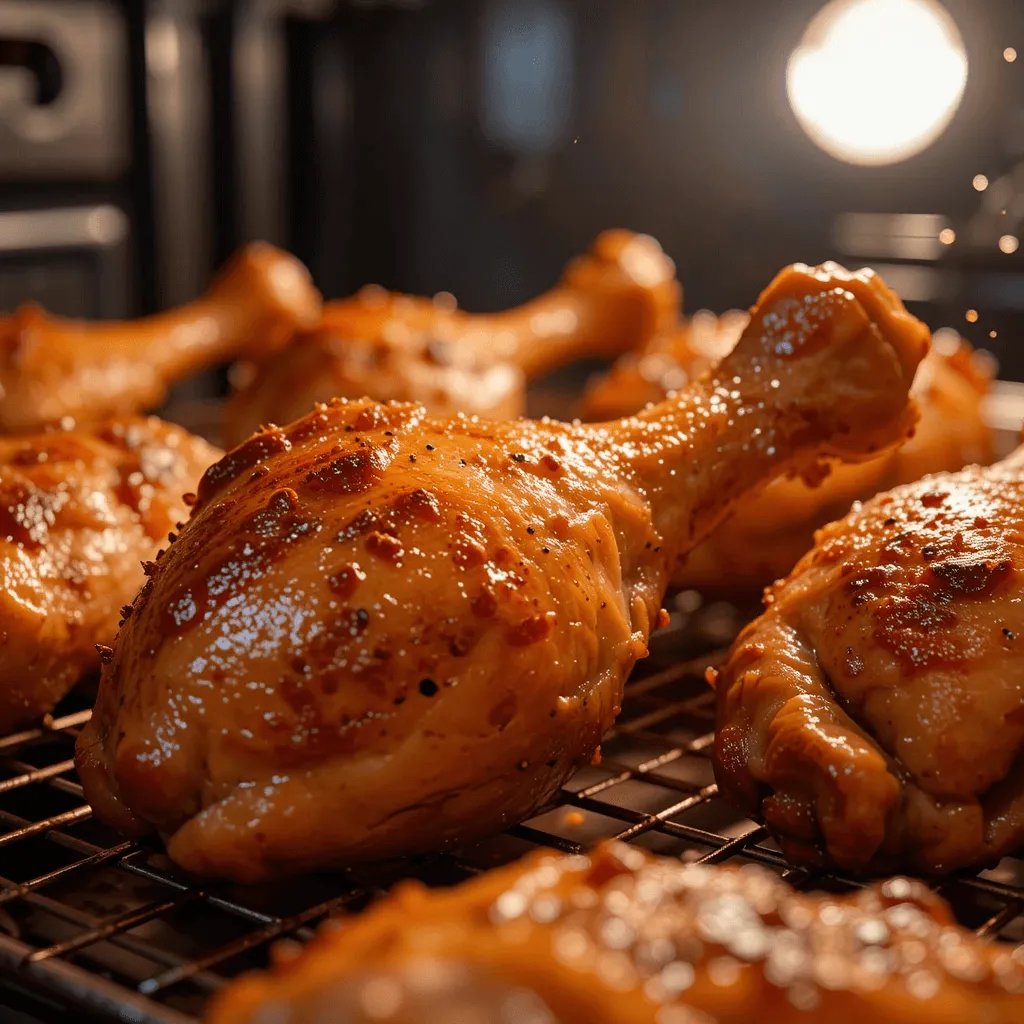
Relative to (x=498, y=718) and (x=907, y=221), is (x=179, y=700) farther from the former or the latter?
(x=907, y=221)

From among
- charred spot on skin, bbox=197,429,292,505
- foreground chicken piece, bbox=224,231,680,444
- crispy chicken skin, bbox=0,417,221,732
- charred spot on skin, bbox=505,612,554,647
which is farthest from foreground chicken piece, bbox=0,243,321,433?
charred spot on skin, bbox=505,612,554,647

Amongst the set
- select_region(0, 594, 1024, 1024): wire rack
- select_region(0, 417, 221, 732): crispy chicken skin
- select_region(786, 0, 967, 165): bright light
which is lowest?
select_region(0, 594, 1024, 1024): wire rack

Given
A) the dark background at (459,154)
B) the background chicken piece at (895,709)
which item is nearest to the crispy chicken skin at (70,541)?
the background chicken piece at (895,709)

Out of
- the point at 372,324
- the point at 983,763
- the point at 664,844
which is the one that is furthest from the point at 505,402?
the point at 983,763

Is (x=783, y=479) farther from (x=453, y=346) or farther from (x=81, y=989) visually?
(x=81, y=989)

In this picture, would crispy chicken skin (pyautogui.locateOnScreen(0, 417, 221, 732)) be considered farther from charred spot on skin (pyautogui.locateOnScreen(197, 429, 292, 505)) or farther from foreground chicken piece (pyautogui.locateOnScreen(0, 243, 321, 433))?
foreground chicken piece (pyautogui.locateOnScreen(0, 243, 321, 433))
